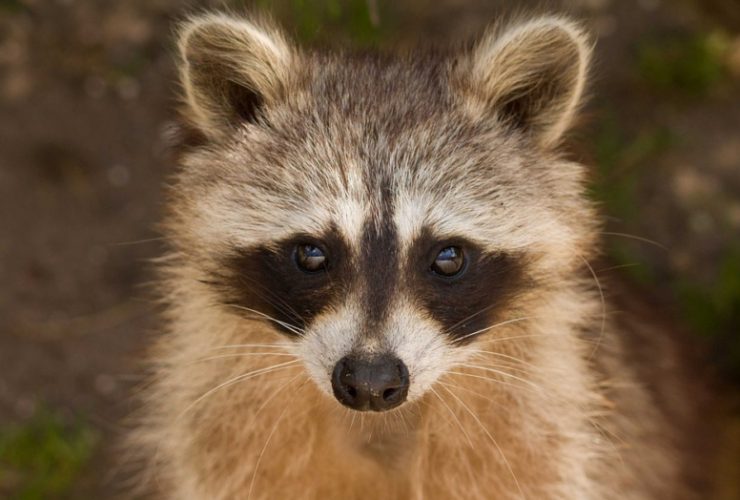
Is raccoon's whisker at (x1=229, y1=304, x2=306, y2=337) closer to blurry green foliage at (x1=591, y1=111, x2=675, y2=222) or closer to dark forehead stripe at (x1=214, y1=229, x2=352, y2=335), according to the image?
dark forehead stripe at (x1=214, y1=229, x2=352, y2=335)

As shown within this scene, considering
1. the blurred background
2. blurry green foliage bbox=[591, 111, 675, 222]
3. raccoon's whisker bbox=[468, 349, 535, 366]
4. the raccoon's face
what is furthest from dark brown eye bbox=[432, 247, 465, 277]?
blurry green foliage bbox=[591, 111, 675, 222]

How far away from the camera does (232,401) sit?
107 inches

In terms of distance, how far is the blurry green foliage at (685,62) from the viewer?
166 inches

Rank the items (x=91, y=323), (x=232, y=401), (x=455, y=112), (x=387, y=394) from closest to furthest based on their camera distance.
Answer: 1. (x=387, y=394)
2. (x=455, y=112)
3. (x=232, y=401)
4. (x=91, y=323)

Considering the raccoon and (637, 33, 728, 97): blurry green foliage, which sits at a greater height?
(637, 33, 728, 97): blurry green foliage

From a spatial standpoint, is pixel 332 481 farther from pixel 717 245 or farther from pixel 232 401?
pixel 717 245

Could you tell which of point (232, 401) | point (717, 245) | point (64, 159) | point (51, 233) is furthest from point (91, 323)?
point (717, 245)

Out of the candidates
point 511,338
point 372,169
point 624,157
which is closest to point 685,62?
point 624,157

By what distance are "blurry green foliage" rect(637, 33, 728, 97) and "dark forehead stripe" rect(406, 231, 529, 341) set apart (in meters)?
2.12

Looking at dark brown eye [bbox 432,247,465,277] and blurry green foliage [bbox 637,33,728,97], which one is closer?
dark brown eye [bbox 432,247,465,277]

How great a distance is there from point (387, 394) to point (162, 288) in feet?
3.09

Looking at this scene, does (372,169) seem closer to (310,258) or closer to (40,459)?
(310,258)

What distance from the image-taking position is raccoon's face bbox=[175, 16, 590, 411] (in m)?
2.25

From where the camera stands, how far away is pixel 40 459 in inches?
150
